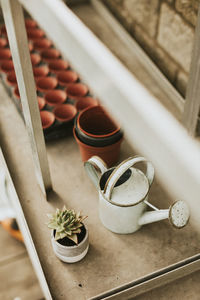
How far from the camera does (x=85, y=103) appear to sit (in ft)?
4.28

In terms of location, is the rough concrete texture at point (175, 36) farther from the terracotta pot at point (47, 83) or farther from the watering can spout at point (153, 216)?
the watering can spout at point (153, 216)

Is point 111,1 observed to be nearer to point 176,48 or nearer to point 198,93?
point 176,48

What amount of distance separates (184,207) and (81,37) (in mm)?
580

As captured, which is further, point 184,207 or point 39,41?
point 39,41

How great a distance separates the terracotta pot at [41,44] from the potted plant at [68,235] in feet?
3.15

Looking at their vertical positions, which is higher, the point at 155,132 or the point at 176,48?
the point at 155,132

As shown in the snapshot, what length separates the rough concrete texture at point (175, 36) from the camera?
1.30 meters

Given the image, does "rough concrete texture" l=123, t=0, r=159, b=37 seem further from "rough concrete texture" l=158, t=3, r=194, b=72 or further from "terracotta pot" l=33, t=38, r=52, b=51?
"terracotta pot" l=33, t=38, r=52, b=51

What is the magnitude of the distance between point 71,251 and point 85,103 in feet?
2.00

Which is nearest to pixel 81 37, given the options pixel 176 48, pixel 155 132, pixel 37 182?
pixel 155 132

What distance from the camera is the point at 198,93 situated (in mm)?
1114

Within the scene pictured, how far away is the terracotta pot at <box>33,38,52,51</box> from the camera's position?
159 centimetres

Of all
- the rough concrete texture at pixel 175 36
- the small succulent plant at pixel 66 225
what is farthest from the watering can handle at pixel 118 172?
the rough concrete texture at pixel 175 36

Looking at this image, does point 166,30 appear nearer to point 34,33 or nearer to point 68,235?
point 34,33
